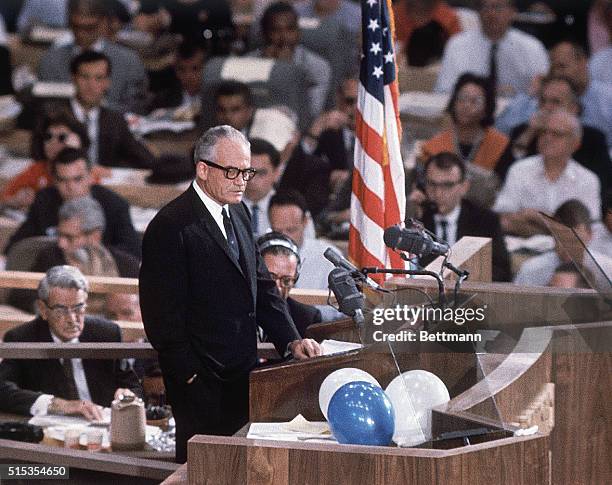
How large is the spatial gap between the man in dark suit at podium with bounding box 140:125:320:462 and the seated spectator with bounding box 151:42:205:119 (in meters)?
4.71

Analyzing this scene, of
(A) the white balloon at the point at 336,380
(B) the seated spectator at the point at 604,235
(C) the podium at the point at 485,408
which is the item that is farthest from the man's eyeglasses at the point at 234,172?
(B) the seated spectator at the point at 604,235

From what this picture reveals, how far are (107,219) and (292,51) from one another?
1.87 metres

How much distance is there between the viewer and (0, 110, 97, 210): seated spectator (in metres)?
7.58

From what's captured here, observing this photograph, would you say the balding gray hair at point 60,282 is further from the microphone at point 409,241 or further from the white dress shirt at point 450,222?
the microphone at point 409,241

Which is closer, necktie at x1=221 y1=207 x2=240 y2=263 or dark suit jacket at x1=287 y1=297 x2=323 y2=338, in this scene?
necktie at x1=221 y1=207 x2=240 y2=263

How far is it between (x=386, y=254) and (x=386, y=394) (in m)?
2.17

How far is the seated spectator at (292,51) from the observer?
8.36 metres

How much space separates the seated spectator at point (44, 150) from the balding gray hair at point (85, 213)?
23.7 inches

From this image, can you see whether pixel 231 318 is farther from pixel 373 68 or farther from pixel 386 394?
pixel 373 68

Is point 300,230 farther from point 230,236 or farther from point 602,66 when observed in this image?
point 602,66

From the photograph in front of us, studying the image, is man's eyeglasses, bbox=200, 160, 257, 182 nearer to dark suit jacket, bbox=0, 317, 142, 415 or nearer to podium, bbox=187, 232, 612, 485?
podium, bbox=187, 232, 612, 485

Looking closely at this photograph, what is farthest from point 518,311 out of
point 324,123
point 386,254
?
point 324,123

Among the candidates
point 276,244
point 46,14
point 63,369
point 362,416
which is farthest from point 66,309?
point 46,14

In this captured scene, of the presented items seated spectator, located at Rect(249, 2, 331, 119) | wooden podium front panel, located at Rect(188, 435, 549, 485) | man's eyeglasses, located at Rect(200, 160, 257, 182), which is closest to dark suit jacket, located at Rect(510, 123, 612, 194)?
seated spectator, located at Rect(249, 2, 331, 119)
